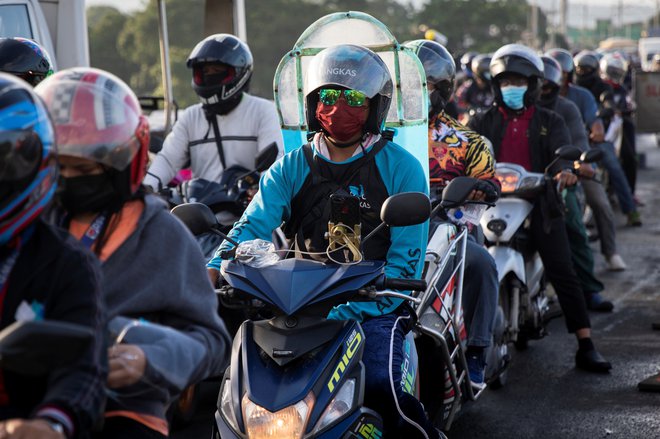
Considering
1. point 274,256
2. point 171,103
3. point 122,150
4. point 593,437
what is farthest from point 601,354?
point 122,150

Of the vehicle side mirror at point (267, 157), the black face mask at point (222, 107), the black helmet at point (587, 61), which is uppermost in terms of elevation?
the black face mask at point (222, 107)

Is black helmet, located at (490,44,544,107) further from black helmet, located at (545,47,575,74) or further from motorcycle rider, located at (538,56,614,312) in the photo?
black helmet, located at (545,47,575,74)

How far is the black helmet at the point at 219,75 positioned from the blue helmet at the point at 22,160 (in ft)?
15.5

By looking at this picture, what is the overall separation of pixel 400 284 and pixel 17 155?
1.90m

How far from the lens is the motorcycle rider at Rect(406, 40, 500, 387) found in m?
5.89

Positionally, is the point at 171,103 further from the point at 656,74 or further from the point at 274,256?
the point at 274,256

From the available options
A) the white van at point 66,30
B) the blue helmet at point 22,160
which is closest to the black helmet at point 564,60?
the white van at point 66,30

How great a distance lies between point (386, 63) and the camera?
5590mm

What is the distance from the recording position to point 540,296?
25.5 feet

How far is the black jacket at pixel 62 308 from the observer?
7.44 ft

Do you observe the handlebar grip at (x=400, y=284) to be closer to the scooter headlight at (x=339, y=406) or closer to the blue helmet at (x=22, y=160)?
the scooter headlight at (x=339, y=406)

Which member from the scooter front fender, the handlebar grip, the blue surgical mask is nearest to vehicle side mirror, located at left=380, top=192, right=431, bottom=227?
the handlebar grip

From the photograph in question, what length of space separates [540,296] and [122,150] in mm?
5489

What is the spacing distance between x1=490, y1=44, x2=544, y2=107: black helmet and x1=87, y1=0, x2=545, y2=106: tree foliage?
11.9m
